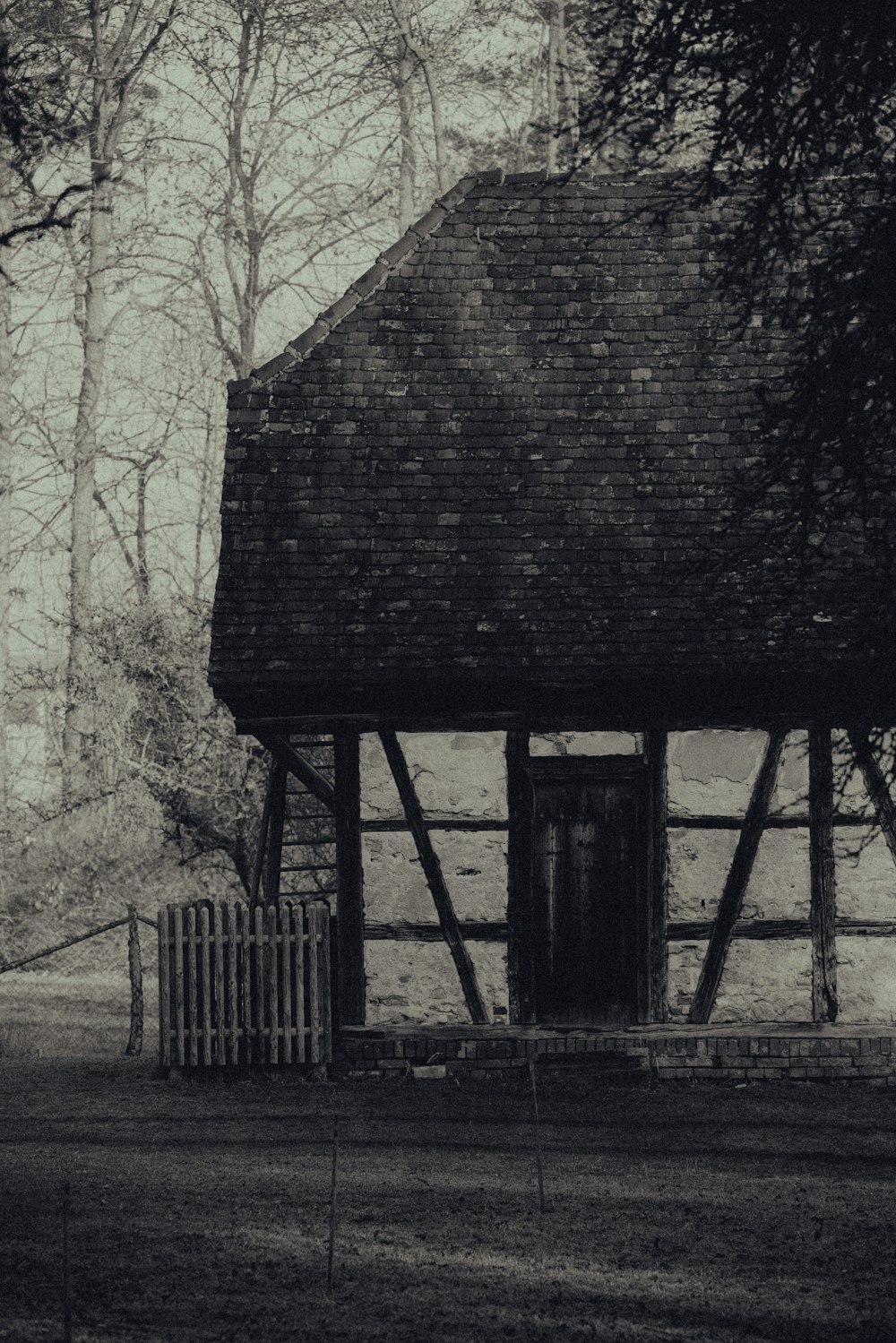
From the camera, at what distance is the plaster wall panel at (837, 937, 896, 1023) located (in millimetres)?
13430

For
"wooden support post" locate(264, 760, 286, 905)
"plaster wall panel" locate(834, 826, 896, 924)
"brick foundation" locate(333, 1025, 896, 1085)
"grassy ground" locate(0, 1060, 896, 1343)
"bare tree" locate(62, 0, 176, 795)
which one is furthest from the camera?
"bare tree" locate(62, 0, 176, 795)

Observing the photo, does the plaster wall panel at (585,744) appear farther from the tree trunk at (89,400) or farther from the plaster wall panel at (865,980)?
the tree trunk at (89,400)

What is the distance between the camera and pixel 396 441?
1451cm

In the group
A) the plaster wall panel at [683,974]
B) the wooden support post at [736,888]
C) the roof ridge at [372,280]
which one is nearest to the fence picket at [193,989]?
the plaster wall panel at [683,974]

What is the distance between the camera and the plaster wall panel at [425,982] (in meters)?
13.5

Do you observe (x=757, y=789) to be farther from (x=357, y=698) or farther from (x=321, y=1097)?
(x=321, y=1097)

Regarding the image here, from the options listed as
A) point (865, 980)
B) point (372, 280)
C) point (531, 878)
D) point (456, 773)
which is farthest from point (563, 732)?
point (372, 280)

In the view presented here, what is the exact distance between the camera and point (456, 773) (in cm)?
1360

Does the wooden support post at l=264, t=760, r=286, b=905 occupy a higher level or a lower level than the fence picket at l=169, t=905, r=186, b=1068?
higher

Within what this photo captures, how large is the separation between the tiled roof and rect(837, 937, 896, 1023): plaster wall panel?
221 centimetres

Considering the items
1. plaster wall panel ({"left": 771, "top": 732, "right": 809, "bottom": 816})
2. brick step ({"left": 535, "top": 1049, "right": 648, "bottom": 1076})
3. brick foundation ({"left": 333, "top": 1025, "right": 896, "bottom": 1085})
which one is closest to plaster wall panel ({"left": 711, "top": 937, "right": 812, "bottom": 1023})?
brick foundation ({"left": 333, "top": 1025, "right": 896, "bottom": 1085})

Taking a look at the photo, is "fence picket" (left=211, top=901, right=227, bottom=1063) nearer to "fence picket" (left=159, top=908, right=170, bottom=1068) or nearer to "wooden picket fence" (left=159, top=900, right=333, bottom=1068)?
"wooden picket fence" (left=159, top=900, right=333, bottom=1068)

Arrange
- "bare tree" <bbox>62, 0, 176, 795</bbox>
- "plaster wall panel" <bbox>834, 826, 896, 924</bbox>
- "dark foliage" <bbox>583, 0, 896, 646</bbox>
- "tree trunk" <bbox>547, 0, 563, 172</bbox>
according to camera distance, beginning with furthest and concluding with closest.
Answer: "tree trunk" <bbox>547, 0, 563, 172</bbox> < "bare tree" <bbox>62, 0, 176, 795</bbox> < "plaster wall panel" <bbox>834, 826, 896, 924</bbox> < "dark foliage" <bbox>583, 0, 896, 646</bbox>

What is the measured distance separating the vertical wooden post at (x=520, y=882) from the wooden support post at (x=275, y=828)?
7.14 feet
